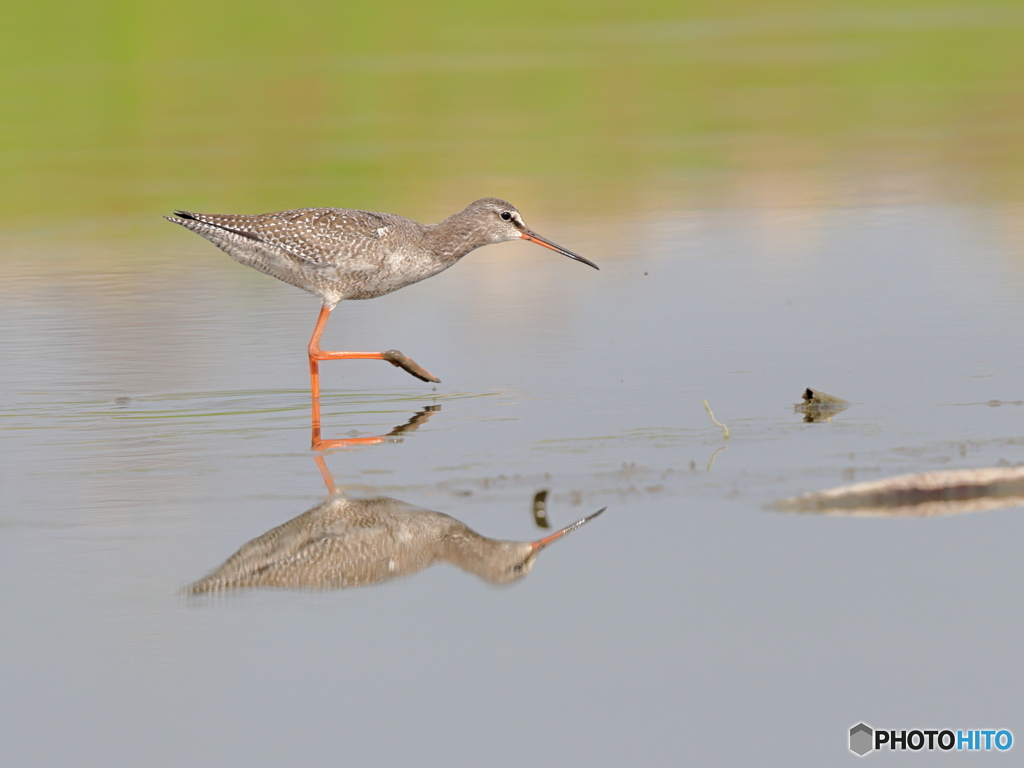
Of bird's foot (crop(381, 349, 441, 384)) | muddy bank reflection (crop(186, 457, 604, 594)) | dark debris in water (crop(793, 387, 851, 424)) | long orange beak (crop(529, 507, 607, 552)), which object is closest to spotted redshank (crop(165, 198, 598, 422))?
bird's foot (crop(381, 349, 441, 384))

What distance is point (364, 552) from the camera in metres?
6.60

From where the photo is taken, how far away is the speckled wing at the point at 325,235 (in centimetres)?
1059

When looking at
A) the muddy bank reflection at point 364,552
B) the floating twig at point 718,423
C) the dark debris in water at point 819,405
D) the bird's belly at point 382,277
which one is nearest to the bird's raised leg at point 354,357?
the bird's belly at point 382,277

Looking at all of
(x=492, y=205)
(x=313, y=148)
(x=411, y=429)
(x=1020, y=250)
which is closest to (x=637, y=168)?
(x=313, y=148)

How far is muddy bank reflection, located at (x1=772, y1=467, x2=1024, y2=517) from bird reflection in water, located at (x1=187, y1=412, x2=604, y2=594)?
979 millimetres

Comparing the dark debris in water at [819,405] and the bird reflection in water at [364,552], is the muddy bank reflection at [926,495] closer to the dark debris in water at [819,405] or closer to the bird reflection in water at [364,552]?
the bird reflection in water at [364,552]

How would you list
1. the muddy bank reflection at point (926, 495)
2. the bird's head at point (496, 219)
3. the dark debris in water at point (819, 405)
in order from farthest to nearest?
the bird's head at point (496, 219) < the dark debris in water at point (819, 405) < the muddy bank reflection at point (926, 495)

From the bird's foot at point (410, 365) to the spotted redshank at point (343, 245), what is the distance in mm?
206

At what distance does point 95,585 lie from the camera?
6250 mm

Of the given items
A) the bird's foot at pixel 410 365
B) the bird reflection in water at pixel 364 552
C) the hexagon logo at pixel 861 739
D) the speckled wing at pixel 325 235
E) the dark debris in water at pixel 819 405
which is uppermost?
the speckled wing at pixel 325 235

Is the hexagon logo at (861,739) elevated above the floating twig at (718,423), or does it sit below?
below

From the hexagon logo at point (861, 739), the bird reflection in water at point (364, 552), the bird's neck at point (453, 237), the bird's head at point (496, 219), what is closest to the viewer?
the hexagon logo at point (861, 739)

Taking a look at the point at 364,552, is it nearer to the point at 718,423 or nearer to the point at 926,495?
the point at 926,495

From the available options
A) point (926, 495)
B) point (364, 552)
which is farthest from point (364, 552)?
point (926, 495)
